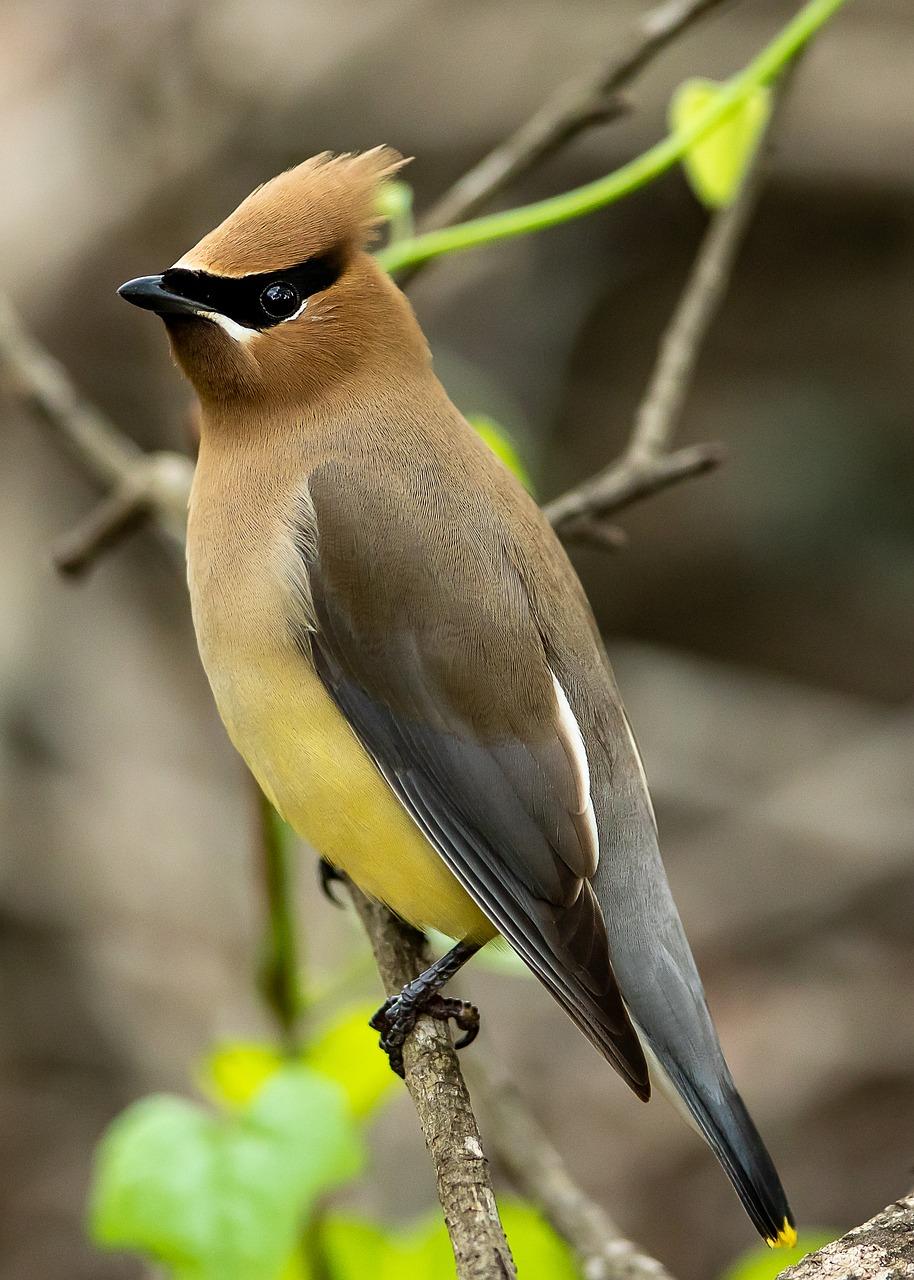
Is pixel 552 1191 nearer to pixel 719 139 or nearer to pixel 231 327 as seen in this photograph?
pixel 231 327

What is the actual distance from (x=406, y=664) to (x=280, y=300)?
0.83 metres

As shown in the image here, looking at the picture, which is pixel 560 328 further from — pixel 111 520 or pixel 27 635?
pixel 111 520

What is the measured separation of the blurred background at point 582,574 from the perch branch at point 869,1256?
2.93 m

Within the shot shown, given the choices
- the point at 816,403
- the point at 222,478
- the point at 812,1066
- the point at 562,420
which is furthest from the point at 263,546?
the point at 816,403

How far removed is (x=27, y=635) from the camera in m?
6.25

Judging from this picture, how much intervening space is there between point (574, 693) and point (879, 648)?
17.2 ft

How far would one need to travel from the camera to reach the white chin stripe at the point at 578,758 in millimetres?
3322

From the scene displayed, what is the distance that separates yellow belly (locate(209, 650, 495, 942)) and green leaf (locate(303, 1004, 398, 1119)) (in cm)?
33

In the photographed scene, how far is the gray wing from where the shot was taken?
3281mm

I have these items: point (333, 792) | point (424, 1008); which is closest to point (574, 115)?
point (333, 792)

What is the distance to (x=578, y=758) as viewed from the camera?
3.36m

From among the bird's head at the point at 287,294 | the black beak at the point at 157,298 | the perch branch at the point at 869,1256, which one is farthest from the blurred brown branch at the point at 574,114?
the perch branch at the point at 869,1256

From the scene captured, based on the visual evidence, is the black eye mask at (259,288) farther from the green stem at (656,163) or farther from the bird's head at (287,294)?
the green stem at (656,163)

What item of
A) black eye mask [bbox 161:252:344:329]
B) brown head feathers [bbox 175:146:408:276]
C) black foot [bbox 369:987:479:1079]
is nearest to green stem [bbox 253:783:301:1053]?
black foot [bbox 369:987:479:1079]
